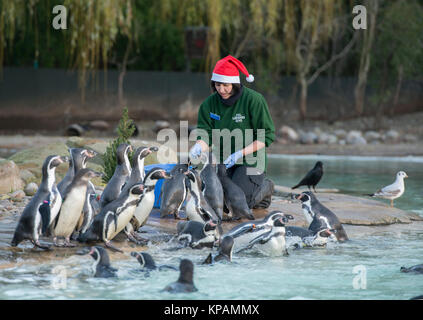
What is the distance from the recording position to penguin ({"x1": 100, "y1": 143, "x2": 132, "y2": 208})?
6.09 m

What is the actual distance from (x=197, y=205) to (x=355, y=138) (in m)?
11.4

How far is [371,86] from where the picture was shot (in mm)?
19781

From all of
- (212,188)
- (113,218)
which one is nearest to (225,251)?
(113,218)

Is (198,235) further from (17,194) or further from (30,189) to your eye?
(30,189)

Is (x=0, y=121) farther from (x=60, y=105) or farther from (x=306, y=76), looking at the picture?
(x=306, y=76)

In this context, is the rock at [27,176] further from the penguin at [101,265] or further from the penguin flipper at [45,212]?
the penguin at [101,265]

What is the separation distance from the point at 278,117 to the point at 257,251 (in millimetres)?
13203

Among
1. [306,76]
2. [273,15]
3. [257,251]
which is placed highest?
[273,15]

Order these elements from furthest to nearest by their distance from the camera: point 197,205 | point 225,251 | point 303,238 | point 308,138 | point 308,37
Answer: point 308,37, point 308,138, point 197,205, point 303,238, point 225,251

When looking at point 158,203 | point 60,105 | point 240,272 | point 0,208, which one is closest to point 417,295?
point 240,272

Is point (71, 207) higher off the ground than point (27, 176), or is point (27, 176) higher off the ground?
point (71, 207)

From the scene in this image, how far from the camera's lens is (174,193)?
6590 mm

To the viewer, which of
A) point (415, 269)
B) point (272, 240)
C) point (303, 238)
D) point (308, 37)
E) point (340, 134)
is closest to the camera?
point (415, 269)

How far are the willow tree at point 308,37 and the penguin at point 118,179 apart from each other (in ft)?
34.1
